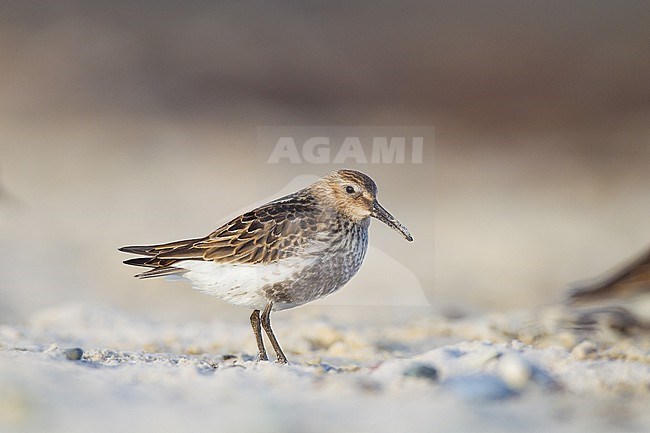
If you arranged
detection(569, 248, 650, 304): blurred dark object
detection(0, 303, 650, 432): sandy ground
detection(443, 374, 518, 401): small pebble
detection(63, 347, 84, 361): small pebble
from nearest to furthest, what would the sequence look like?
detection(0, 303, 650, 432): sandy ground
detection(443, 374, 518, 401): small pebble
detection(63, 347, 84, 361): small pebble
detection(569, 248, 650, 304): blurred dark object

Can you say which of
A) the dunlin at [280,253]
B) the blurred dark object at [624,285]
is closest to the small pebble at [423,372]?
the dunlin at [280,253]

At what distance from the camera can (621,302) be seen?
9.37ft

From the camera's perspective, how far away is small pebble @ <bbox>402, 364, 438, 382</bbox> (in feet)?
7.28

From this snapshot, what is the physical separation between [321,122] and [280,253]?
1.10 m

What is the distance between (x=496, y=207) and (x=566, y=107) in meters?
0.58

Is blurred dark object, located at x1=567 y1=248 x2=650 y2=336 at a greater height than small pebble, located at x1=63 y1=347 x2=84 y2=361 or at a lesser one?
greater

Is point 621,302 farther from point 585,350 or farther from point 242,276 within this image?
point 242,276

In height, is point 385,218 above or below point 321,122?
below

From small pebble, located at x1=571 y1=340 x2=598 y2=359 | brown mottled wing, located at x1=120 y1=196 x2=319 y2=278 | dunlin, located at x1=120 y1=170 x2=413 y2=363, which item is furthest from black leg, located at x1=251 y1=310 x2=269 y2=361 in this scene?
small pebble, located at x1=571 y1=340 x2=598 y2=359

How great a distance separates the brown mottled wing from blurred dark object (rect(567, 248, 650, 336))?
986mm

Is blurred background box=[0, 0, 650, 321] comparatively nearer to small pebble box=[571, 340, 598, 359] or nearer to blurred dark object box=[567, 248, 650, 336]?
blurred dark object box=[567, 248, 650, 336]

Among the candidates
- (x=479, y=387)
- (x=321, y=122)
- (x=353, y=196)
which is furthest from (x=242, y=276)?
(x=321, y=122)

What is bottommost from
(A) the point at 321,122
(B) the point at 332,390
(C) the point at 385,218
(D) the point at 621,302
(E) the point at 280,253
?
(B) the point at 332,390

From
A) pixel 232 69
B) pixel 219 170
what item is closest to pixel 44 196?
pixel 219 170
